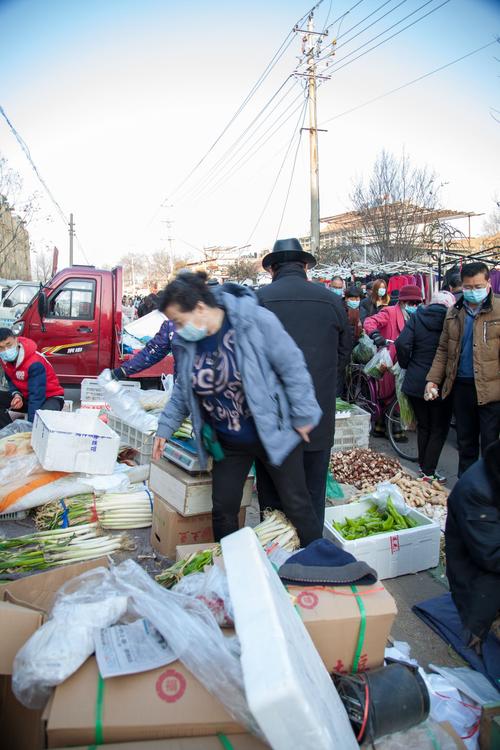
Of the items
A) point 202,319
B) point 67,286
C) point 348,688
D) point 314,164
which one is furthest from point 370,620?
point 314,164

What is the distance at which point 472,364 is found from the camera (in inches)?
162

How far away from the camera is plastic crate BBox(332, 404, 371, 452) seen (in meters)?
5.55

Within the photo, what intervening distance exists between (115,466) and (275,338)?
238 centimetres

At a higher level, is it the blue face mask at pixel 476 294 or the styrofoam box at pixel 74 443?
the blue face mask at pixel 476 294

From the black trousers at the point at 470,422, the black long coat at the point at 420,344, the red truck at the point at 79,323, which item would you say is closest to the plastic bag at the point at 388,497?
the black trousers at the point at 470,422

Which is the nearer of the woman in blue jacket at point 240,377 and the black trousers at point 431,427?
the woman in blue jacket at point 240,377

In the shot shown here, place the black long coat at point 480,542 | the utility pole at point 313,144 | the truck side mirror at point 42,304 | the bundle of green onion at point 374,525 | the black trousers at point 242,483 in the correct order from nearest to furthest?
the black long coat at point 480,542 → the black trousers at point 242,483 → the bundle of green onion at point 374,525 → the truck side mirror at point 42,304 → the utility pole at point 313,144

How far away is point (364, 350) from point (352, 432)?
72.0 inches

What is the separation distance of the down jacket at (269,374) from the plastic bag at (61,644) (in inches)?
42.5

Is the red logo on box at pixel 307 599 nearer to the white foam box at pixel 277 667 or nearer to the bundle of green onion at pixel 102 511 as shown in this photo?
the white foam box at pixel 277 667

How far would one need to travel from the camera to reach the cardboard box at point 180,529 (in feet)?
10.8

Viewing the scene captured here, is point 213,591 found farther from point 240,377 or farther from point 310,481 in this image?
point 310,481

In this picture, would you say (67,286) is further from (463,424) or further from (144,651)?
(144,651)

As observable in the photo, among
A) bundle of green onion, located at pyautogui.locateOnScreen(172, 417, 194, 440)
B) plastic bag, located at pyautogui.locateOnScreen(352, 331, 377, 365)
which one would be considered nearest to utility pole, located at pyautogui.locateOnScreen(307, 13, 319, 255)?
plastic bag, located at pyautogui.locateOnScreen(352, 331, 377, 365)
